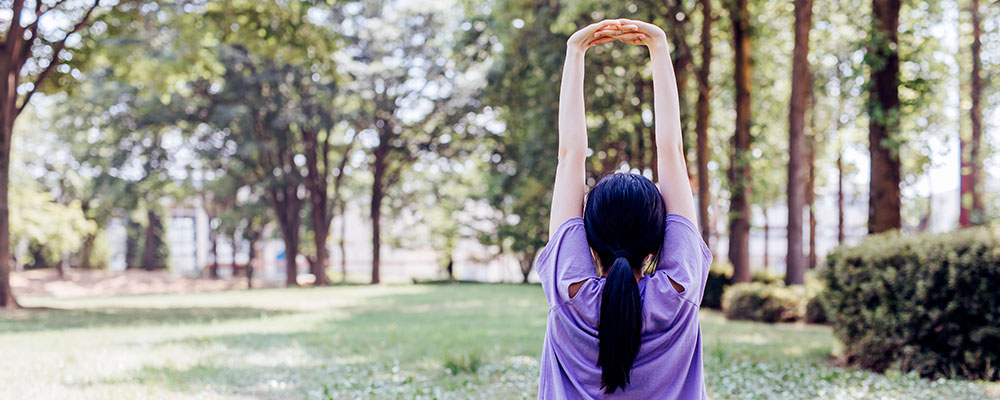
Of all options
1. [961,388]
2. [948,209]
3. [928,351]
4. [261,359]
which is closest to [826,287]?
[928,351]

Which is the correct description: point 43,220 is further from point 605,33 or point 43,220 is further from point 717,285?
point 605,33

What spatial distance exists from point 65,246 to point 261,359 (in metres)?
26.3

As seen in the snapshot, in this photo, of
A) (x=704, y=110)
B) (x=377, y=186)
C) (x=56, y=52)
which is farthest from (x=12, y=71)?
(x=377, y=186)

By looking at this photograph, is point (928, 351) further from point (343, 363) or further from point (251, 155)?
point (251, 155)

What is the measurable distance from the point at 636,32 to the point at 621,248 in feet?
2.79

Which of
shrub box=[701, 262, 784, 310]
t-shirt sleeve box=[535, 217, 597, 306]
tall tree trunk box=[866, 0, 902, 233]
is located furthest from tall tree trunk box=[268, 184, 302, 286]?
t-shirt sleeve box=[535, 217, 597, 306]

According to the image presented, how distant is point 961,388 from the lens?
6480mm

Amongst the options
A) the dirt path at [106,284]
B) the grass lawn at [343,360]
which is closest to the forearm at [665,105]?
the grass lawn at [343,360]

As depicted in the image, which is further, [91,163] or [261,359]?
[91,163]

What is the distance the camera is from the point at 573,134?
2.44m

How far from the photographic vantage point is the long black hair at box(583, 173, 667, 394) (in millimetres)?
1979

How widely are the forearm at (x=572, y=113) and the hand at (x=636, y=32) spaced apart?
5.0 inches

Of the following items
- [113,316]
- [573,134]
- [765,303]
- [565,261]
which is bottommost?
[113,316]

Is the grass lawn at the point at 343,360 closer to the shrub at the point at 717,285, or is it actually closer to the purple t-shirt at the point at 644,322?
the purple t-shirt at the point at 644,322
